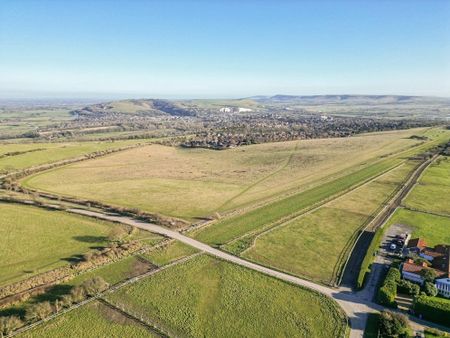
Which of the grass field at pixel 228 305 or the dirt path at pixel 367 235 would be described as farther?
the dirt path at pixel 367 235

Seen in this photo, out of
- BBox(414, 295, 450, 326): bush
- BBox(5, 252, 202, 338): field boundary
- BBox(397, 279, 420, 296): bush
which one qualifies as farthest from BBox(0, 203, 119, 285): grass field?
BBox(414, 295, 450, 326): bush

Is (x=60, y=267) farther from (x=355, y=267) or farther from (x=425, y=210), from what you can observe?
(x=425, y=210)

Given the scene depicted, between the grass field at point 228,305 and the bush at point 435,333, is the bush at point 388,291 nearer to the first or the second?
the bush at point 435,333

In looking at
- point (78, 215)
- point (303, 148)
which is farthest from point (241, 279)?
point (303, 148)

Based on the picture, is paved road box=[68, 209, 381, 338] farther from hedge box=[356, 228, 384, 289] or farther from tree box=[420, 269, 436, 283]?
tree box=[420, 269, 436, 283]

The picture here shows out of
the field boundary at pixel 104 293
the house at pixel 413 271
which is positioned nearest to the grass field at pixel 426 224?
the house at pixel 413 271

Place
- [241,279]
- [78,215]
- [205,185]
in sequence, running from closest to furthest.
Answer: [241,279]
[78,215]
[205,185]

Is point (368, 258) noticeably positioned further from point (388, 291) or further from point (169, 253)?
point (169, 253)
